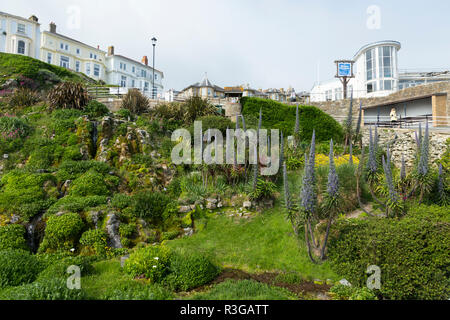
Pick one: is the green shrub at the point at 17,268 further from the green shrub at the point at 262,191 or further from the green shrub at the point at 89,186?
the green shrub at the point at 262,191

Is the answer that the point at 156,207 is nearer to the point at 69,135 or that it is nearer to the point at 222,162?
the point at 222,162

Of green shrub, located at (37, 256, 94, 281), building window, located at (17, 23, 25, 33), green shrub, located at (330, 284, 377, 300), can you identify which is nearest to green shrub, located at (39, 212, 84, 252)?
green shrub, located at (37, 256, 94, 281)

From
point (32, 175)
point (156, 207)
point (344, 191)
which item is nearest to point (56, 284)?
point (156, 207)

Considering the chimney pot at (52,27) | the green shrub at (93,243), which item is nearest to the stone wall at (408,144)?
the green shrub at (93,243)

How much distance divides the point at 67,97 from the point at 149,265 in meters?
15.3

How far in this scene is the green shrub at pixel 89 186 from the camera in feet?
36.2

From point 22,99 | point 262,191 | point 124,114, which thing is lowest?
point 262,191

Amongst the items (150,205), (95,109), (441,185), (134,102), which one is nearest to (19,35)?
(134,102)

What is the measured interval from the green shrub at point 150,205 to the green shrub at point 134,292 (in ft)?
13.2

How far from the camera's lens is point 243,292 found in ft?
20.0

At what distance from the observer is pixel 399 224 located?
8016 millimetres

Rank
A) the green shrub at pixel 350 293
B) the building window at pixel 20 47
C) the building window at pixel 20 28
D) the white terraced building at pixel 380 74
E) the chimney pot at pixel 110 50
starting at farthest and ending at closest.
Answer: the chimney pot at pixel 110 50 → the building window at pixel 20 28 → the building window at pixel 20 47 → the white terraced building at pixel 380 74 → the green shrub at pixel 350 293

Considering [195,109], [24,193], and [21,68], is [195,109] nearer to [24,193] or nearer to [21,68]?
[24,193]

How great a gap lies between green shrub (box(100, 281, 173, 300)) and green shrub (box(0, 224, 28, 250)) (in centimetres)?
463
